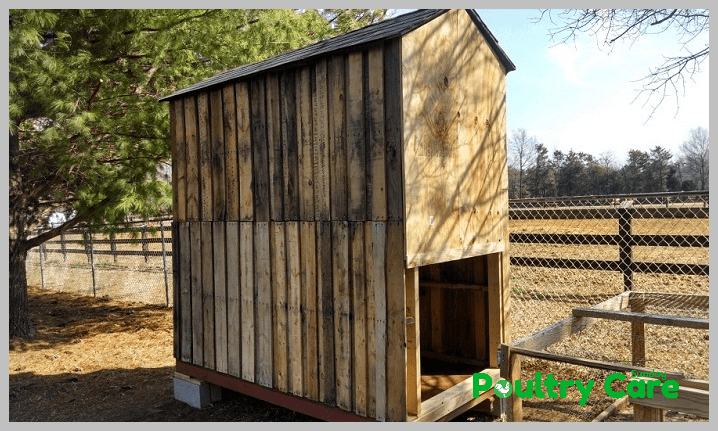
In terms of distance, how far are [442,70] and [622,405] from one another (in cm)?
350

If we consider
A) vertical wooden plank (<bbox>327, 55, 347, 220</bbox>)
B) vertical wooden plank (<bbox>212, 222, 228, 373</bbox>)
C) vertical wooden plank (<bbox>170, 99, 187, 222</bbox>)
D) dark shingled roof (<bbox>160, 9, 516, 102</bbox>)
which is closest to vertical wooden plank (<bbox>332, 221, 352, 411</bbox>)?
vertical wooden plank (<bbox>327, 55, 347, 220</bbox>)

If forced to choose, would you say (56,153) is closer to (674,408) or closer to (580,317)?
(580,317)

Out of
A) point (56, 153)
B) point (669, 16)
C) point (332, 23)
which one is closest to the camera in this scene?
point (669, 16)

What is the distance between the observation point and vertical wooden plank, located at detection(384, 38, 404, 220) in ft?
13.2

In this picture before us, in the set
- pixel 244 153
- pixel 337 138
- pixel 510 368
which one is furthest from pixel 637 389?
pixel 244 153

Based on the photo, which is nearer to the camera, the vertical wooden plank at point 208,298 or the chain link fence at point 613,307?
the chain link fence at point 613,307

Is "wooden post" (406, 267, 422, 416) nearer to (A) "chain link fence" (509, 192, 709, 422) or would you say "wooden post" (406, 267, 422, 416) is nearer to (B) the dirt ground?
(A) "chain link fence" (509, 192, 709, 422)

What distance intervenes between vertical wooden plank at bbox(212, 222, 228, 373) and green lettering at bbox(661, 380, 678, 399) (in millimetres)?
3950

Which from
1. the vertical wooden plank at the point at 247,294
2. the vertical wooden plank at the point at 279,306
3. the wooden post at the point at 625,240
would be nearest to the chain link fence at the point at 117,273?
the vertical wooden plank at the point at 247,294

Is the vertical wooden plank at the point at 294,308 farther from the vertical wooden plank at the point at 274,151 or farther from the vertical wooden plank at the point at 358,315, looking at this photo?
the vertical wooden plank at the point at 358,315

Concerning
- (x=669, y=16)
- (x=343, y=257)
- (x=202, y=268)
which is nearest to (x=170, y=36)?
(x=202, y=268)

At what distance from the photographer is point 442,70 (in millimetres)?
4523

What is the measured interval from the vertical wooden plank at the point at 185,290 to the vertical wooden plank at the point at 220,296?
0.49 metres

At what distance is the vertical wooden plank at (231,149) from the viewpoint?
17.6 feet
